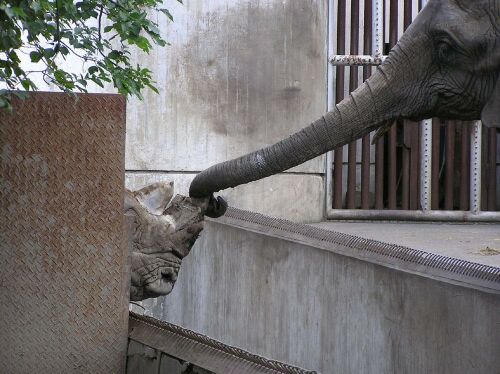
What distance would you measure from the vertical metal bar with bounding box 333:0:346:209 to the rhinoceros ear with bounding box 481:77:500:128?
13.5 ft

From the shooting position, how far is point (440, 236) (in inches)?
272

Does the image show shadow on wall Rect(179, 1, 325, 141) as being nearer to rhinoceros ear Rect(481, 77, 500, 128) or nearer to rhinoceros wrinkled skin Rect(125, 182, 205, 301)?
rhinoceros wrinkled skin Rect(125, 182, 205, 301)

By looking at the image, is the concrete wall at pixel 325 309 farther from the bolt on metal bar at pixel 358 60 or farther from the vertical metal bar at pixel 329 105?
the bolt on metal bar at pixel 358 60

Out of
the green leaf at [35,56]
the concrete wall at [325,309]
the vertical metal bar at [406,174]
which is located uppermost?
the green leaf at [35,56]

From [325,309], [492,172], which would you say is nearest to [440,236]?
[492,172]

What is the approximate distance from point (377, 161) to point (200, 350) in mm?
4538

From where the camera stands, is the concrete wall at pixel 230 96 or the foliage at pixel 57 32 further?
the concrete wall at pixel 230 96

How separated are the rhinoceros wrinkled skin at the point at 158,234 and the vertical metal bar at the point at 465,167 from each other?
4.09 metres

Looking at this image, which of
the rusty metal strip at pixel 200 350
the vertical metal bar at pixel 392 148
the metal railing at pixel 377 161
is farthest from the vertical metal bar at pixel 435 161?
the rusty metal strip at pixel 200 350

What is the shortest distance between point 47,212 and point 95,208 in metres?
0.18

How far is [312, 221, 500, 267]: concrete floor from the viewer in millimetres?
5957

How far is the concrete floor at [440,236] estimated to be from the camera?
596 centimetres

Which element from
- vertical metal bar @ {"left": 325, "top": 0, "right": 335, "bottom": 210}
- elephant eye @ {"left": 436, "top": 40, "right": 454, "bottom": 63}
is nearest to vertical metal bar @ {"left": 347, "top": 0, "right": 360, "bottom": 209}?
vertical metal bar @ {"left": 325, "top": 0, "right": 335, "bottom": 210}

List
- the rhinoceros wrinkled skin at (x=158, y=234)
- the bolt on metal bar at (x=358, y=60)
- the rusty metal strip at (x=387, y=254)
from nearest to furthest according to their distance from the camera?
the rhinoceros wrinkled skin at (x=158, y=234)
the rusty metal strip at (x=387, y=254)
the bolt on metal bar at (x=358, y=60)
